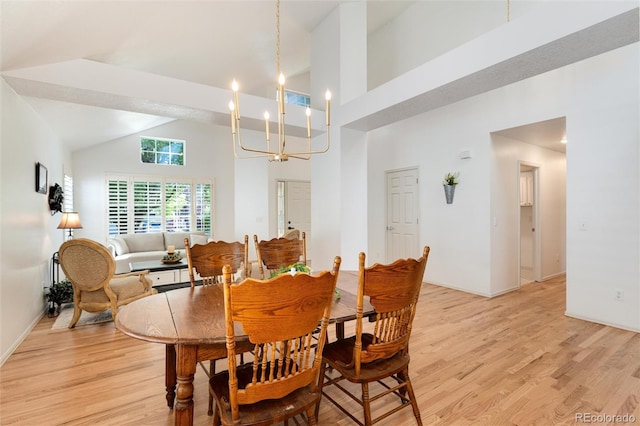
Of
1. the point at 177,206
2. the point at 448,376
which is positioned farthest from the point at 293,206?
the point at 448,376

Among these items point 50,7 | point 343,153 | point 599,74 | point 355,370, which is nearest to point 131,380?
point 355,370

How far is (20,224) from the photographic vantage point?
9.84 ft

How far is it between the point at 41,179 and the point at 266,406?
3901 millimetres

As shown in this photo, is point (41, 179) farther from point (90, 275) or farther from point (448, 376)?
point (448, 376)

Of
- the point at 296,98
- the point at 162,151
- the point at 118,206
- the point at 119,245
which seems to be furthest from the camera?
the point at 296,98

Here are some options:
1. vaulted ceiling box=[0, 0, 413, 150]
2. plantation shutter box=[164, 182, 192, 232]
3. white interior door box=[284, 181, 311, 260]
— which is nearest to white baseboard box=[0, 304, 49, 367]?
vaulted ceiling box=[0, 0, 413, 150]

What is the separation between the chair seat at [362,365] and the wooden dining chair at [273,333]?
0.27 meters

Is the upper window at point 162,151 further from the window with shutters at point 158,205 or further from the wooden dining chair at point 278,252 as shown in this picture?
the wooden dining chair at point 278,252

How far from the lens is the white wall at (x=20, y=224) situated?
2.65 metres

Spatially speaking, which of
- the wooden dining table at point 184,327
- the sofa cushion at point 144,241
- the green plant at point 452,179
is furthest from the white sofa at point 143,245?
the green plant at point 452,179

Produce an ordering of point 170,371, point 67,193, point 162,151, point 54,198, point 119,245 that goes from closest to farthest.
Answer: point 170,371 < point 54,198 < point 67,193 < point 119,245 < point 162,151

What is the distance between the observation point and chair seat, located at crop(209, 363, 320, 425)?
125cm

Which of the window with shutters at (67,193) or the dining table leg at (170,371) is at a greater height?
the window with shutters at (67,193)

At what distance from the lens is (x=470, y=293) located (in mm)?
4660
